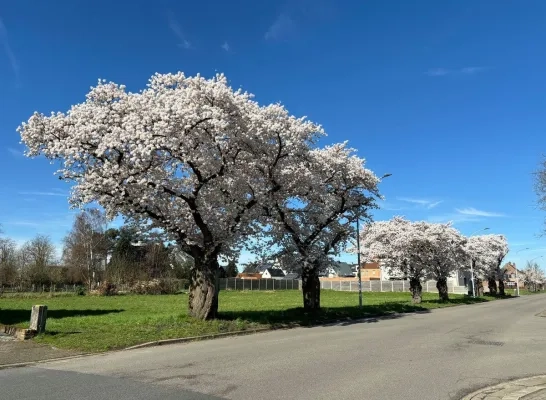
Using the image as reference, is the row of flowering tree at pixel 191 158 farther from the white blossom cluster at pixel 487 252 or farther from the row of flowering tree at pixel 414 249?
the white blossom cluster at pixel 487 252

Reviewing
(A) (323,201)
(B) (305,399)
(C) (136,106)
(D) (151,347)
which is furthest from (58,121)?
(B) (305,399)

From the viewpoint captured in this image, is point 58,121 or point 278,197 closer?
point 58,121

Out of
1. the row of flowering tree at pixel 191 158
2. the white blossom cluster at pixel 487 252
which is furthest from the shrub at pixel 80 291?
the white blossom cluster at pixel 487 252

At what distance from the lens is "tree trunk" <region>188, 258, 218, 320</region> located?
18.1 metres

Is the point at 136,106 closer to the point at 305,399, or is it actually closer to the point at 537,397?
the point at 305,399

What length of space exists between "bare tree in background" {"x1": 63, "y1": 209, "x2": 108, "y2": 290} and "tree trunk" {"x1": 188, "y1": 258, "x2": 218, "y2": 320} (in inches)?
1867

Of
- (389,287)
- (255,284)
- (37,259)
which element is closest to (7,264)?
(37,259)

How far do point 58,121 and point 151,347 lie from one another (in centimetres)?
855

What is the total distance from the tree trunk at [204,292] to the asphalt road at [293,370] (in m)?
2.99

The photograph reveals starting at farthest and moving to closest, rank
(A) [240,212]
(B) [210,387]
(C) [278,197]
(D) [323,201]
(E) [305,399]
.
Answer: (D) [323,201]
(C) [278,197]
(A) [240,212]
(B) [210,387]
(E) [305,399]

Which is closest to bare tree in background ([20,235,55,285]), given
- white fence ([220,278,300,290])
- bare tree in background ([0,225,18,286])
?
bare tree in background ([0,225,18,286])

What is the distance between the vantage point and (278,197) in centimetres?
2073

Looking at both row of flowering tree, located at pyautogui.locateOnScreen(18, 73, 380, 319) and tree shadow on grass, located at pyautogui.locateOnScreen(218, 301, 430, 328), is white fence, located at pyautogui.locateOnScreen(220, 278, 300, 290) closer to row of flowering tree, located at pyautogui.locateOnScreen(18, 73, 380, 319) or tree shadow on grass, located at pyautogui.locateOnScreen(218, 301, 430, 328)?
tree shadow on grass, located at pyautogui.locateOnScreen(218, 301, 430, 328)

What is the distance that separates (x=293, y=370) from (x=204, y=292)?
9040mm
